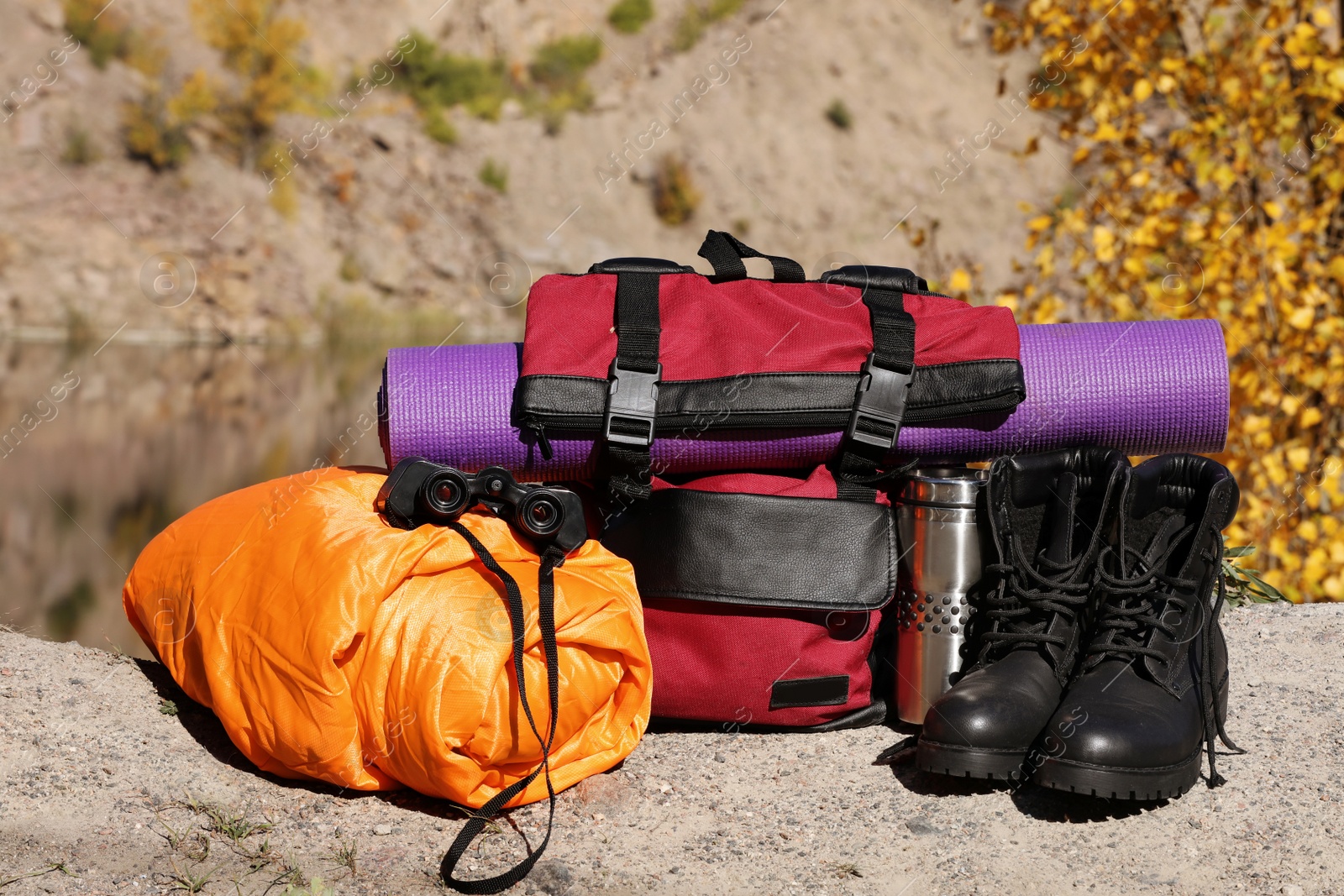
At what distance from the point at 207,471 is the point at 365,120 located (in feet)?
53.1

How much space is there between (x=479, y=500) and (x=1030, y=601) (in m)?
1.08

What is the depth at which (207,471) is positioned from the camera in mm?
8805

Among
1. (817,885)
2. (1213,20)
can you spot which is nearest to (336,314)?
(1213,20)

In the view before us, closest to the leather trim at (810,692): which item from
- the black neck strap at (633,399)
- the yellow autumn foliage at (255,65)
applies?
the black neck strap at (633,399)

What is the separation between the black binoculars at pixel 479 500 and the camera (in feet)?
6.42

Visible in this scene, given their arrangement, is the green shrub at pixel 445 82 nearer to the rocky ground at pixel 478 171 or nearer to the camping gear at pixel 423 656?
the rocky ground at pixel 478 171

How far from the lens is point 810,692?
2.21 meters

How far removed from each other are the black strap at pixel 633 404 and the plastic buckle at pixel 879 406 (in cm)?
41

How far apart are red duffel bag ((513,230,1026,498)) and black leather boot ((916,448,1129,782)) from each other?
0.19m

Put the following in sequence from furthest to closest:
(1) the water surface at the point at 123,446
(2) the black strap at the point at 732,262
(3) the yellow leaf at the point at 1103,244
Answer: (1) the water surface at the point at 123,446 < (3) the yellow leaf at the point at 1103,244 < (2) the black strap at the point at 732,262

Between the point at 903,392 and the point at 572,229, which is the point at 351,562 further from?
the point at 572,229

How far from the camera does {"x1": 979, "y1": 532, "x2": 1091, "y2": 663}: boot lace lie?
6.89 ft

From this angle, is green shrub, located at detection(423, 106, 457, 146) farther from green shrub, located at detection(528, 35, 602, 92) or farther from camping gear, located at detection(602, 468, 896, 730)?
camping gear, located at detection(602, 468, 896, 730)

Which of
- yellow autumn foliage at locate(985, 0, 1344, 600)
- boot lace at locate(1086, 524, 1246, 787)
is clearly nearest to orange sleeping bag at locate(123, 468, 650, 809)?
boot lace at locate(1086, 524, 1246, 787)
